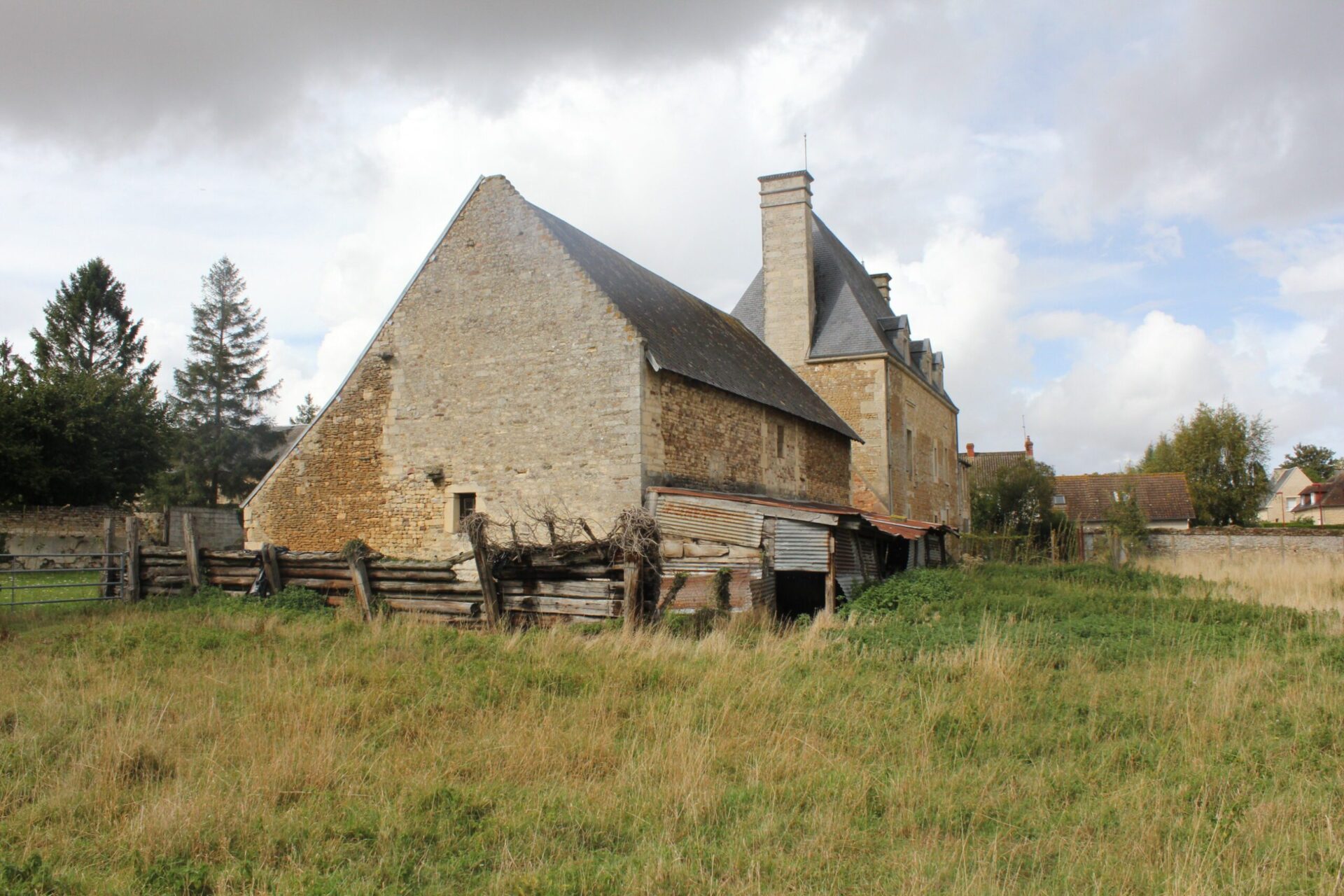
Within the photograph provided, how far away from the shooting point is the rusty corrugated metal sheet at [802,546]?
1259cm

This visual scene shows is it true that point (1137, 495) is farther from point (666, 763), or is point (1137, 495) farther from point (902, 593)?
point (666, 763)

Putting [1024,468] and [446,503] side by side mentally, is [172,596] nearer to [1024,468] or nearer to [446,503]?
[446,503]

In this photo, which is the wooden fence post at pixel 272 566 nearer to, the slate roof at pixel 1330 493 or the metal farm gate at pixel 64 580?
the metal farm gate at pixel 64 580

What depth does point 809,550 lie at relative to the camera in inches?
497

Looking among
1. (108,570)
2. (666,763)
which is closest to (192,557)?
(108,570)

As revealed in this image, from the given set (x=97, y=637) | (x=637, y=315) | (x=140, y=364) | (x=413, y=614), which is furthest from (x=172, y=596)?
(x=140, y=364)

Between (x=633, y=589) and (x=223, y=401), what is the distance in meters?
40.1

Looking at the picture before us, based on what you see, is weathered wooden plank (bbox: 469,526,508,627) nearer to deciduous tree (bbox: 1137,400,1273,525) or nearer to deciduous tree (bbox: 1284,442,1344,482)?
deciduous tree (bbox: 1137,400,1273,525)

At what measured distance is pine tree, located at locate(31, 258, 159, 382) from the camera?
41750mm

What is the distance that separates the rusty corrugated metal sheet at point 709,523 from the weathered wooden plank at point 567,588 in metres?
1.92

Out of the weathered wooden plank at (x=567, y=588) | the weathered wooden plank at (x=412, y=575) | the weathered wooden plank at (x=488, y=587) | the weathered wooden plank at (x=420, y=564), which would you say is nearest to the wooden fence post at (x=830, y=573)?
the weathered wooden plank at (x=567, y=588)

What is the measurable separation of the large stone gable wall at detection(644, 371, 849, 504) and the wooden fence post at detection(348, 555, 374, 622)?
15.0ft

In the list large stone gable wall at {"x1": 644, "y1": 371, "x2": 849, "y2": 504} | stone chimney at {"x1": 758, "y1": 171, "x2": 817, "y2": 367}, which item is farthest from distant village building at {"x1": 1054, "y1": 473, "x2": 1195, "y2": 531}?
large stone gable wall at {"x1": 644, "y1": 371, "x2": 849, "y2": 504}

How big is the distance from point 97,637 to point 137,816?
621 centimetres
